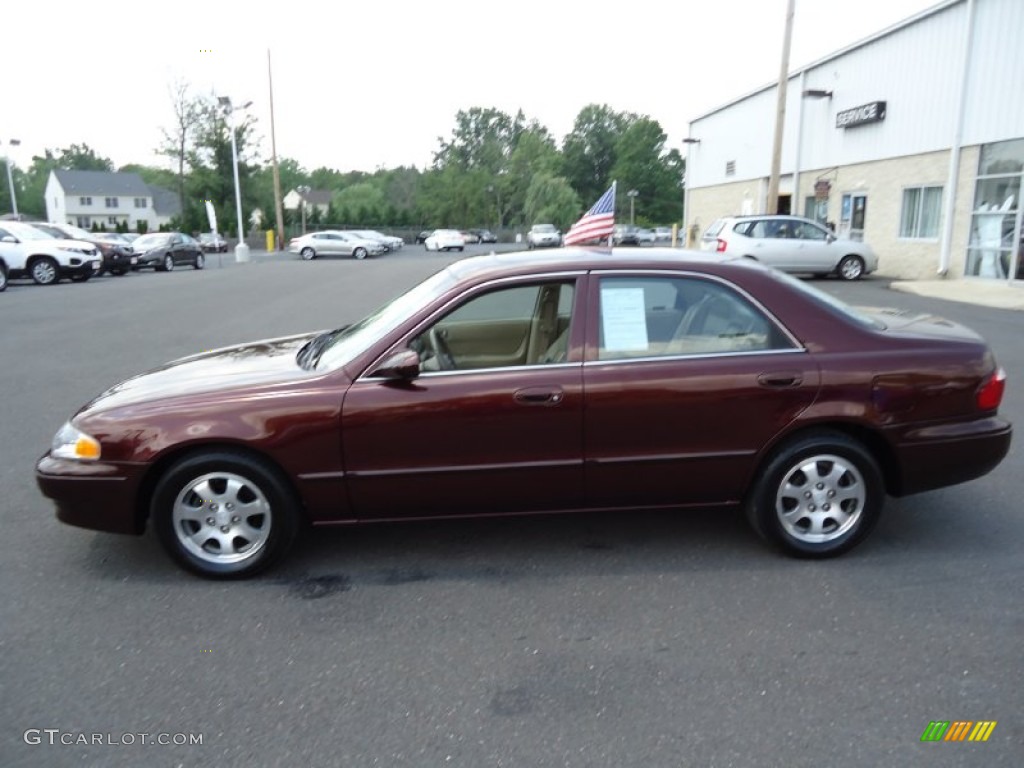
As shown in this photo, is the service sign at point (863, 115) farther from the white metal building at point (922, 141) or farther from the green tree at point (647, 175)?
the green tree at point (647, 175)

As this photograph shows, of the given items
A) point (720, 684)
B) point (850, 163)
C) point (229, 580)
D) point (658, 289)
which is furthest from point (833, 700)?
point (850, 163)

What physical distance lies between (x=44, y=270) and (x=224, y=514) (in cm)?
2195

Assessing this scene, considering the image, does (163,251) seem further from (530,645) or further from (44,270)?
(530,645)

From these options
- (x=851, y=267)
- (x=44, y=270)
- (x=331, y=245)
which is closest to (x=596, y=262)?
(x=851, y=267)

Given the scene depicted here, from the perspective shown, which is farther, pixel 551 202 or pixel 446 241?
pixel 551 202

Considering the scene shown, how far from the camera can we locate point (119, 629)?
340 cm

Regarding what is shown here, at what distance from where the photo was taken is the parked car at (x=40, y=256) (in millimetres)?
21516

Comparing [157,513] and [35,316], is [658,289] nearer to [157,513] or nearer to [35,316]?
[157,513]

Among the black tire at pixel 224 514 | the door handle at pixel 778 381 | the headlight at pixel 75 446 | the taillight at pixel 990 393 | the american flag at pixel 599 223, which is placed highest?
the american flag at pixel 599 223

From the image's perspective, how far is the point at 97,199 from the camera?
308 feet

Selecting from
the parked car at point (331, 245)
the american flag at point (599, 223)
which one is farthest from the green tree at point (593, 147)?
the american flag at point (599, 223)

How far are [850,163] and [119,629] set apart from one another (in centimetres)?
2595

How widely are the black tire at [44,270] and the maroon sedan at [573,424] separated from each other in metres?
21.0

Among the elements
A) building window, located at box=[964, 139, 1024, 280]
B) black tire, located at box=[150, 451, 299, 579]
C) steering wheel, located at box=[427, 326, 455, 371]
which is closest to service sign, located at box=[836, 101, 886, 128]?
building window, located at box=[964, 139, 1024, 280]
